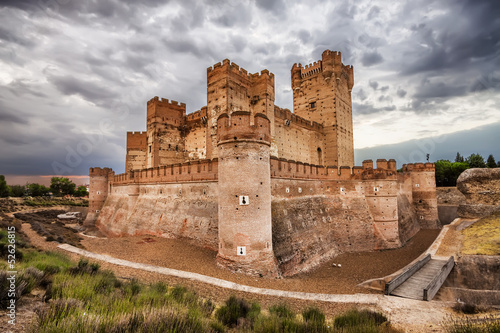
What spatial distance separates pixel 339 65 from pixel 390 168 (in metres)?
17.3

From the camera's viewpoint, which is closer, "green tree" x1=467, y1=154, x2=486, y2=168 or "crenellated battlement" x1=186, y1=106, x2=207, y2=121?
"crenellated battlement" x1=186, y1=106, x2=207, y2=121

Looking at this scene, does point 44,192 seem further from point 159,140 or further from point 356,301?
point 356,301

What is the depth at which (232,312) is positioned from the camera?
6242mm

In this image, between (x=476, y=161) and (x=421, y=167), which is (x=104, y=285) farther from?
(x=476, y=161)

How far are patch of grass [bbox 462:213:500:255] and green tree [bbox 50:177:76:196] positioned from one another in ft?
231

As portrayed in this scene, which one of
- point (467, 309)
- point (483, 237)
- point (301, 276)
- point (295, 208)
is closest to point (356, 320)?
point (467, 309)

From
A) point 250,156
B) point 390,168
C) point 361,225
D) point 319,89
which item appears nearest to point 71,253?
point 250,156

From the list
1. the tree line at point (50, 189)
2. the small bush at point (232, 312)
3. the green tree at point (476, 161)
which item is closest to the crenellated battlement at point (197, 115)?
the small bush at point (232, 312)

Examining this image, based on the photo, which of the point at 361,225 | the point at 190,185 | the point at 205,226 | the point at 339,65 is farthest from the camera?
the point at 339,65

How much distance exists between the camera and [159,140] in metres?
26.5

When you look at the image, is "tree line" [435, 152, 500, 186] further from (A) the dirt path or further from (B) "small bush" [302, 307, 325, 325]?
(B) "small bush" [302, 307, 325, 325]

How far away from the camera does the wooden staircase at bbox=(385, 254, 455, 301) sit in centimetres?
883

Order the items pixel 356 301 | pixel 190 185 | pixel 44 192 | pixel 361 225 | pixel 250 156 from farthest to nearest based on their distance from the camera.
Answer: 1. pixel 44 192
2. pixel 361 225
3. pixel 190 185
4. pixel 250 156
5. pixel 356 301

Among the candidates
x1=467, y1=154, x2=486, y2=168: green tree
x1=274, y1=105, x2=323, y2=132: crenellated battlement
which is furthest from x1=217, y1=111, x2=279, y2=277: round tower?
x1=467, y1=154, x2=486, y2=168: green tree
